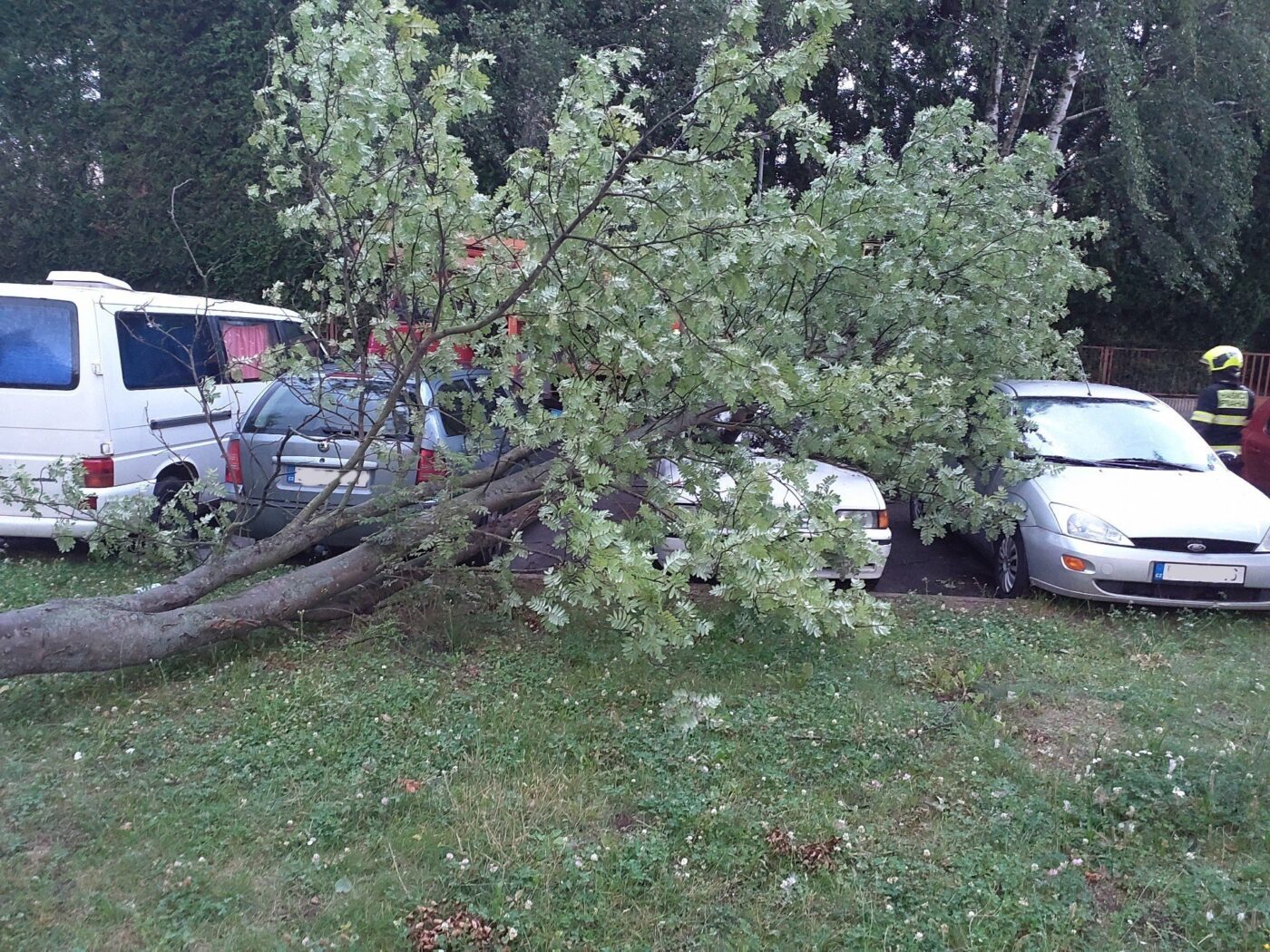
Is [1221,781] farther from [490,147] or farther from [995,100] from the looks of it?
[995,100]

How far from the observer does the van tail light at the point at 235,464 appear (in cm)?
696

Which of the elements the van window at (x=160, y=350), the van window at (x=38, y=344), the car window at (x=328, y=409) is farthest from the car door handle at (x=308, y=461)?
the van window at (x=38, y=344)

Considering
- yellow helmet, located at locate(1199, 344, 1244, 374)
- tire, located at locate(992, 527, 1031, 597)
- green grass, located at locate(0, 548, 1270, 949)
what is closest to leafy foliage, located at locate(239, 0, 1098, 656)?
green grass, located at locate(0, 548, 1270, 949)

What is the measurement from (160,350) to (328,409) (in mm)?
2128

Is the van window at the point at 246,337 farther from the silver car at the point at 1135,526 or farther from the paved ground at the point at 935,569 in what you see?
the silver car at the point at 1135,526

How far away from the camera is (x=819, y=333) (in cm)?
641

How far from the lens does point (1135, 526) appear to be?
20.1 ft

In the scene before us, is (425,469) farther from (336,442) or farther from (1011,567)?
(1011,567)

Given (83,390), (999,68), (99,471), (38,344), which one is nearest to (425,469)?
(99,471)

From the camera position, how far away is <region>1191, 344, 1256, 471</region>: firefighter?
8.59 metres

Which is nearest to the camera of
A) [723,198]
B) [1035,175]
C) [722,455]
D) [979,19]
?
[723,198]

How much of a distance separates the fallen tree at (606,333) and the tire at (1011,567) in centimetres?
80

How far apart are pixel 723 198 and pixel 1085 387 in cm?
419

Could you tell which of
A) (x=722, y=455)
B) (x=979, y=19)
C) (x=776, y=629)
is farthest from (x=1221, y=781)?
(x=979, y=19)
